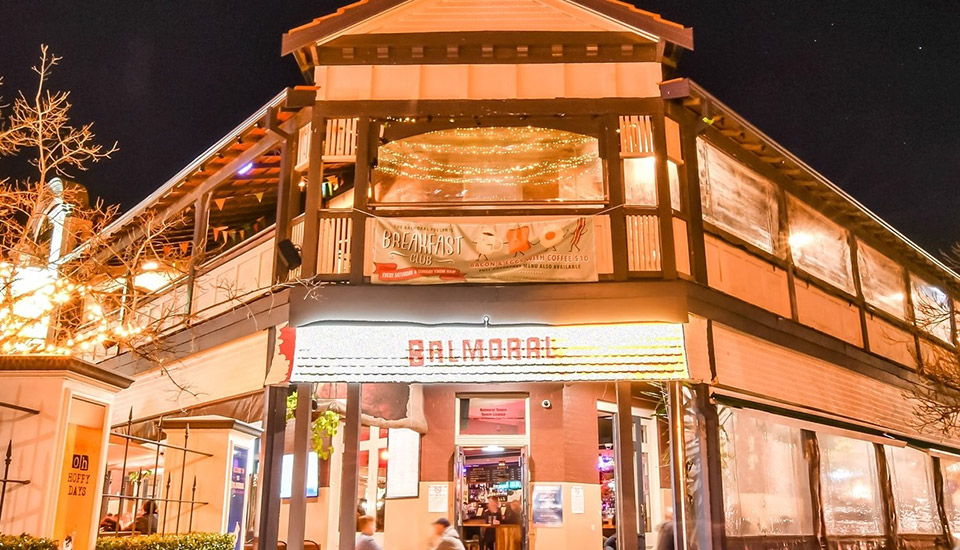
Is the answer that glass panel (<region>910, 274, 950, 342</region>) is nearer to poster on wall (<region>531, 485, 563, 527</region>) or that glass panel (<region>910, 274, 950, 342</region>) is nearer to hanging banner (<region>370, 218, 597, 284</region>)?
poster on wall (<region>531, 485, 563, 527</region>)

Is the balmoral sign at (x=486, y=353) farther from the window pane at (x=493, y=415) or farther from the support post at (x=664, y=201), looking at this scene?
the window pane at (x=493, y=415)

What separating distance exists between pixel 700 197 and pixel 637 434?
593 centimetres

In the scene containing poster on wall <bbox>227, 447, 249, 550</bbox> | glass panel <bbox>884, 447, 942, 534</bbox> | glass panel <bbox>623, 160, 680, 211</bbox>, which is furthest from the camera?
glass panel <bbox>884, 447, 942, 534</bbox>

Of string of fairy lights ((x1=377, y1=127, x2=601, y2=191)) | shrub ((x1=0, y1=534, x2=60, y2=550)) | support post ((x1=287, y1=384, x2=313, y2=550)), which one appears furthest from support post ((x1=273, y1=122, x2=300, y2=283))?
shrub ((x1=0, y1=534, x2=60, y2=550))

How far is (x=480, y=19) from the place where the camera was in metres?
11.8

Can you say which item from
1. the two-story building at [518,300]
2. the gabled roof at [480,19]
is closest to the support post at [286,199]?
the two-story building at [518,300]

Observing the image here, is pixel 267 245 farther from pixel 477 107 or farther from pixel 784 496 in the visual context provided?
pixel 784 496

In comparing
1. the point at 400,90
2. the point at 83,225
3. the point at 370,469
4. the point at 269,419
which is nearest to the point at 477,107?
the point at 400,90

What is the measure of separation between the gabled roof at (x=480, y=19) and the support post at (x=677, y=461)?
4993 mm

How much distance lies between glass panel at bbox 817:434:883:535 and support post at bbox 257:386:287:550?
29.6 feet

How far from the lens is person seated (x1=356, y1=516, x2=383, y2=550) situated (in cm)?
1105

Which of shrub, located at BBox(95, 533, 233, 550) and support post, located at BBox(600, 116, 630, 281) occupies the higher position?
support post, located at BBox(600, 116, 630, 281)

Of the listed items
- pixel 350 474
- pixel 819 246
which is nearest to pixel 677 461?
pixel 350 474

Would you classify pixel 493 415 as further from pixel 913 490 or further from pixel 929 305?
pixel 929 305
